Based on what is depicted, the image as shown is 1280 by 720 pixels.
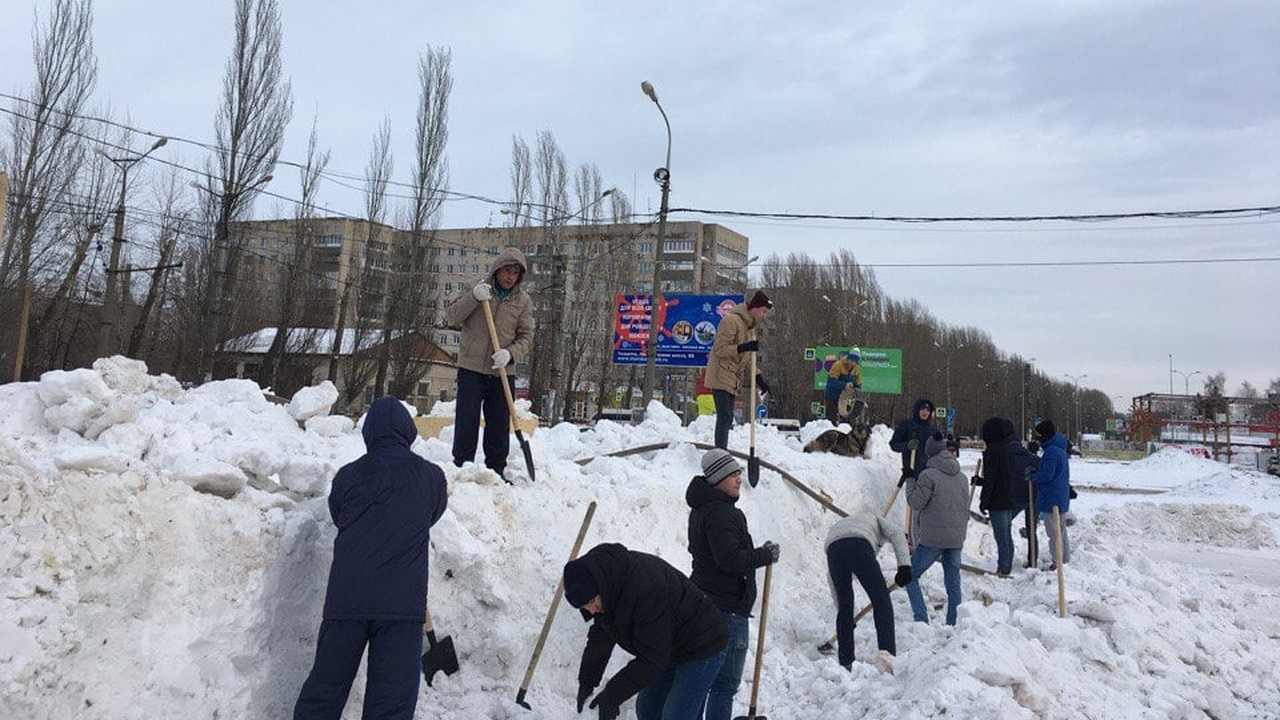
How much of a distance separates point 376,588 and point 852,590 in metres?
3.44

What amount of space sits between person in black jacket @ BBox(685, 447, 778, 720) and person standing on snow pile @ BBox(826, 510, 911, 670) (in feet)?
4.60

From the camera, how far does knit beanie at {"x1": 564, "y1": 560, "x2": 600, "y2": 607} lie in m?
3.20

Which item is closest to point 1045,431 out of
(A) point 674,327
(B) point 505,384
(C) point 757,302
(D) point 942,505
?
(D) point 942,505

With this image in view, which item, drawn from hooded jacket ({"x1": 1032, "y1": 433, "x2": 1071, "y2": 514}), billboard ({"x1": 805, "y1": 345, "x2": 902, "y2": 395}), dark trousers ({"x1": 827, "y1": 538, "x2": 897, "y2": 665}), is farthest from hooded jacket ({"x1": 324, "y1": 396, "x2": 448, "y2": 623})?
billboard ({"x1": 805, "y1": 345, "x2": 902, "y2": 395})

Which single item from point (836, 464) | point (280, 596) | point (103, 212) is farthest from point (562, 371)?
point (280, 596)

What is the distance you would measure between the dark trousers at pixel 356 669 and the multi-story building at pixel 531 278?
63.8ft

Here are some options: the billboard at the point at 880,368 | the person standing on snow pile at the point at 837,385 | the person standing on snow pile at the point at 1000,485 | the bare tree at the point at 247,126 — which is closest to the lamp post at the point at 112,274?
the bare tree at the point at 247,126

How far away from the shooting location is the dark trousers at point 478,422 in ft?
19.0

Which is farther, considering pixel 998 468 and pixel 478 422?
pixel 998 468

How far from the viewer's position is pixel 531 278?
86.6 ft

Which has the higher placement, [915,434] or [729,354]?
[729,354]

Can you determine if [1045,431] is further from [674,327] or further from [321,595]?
[674,327]

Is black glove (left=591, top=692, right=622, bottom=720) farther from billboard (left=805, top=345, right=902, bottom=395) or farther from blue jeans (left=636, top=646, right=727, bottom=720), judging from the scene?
billboard (left=805, top=345, right=902, bottom=395)

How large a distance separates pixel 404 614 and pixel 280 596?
1.00 meters
